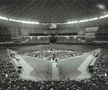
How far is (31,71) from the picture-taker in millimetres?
31297

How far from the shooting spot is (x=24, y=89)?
16.9 metres

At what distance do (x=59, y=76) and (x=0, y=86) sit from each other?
1189 centimetres

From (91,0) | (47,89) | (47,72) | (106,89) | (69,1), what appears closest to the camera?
(106,89)

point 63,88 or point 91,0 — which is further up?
point 91,0

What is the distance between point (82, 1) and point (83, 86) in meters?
22.0

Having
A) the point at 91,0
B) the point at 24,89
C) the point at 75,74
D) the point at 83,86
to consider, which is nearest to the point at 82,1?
the point at 91,0

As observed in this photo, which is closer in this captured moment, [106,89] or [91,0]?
[106,89]

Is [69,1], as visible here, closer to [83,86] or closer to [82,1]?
[82,1]

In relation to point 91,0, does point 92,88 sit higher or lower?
lower

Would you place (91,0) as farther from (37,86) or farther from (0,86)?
(0,86)

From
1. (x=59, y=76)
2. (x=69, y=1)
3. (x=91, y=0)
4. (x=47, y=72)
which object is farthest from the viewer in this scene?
(x=69, y=1)

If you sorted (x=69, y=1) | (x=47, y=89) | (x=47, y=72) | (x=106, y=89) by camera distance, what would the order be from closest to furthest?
(x=106, y=89) < (x=47, y=89) < (x=47, y=72) < (x=69, y=1)

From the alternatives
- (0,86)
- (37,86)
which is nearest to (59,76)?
(37,86)

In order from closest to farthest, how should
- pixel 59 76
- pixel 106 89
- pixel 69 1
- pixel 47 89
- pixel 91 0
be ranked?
pixel 106 89 → pixel 47 89 → pixel 59 76 → pixel 91 0 → pixel 69 1
